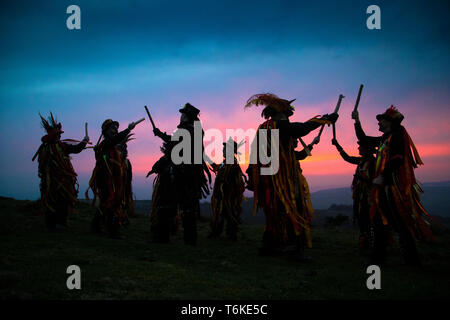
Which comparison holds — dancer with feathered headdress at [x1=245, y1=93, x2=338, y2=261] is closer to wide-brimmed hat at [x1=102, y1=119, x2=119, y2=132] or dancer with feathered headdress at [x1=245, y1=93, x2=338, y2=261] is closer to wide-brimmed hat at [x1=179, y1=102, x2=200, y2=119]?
wide-brimmed hat at [x1=179, y1=102, x2=200, y2=119]

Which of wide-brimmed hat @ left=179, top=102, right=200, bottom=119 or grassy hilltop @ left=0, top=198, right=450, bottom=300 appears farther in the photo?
wide-brimmed hat @ left=179, top=102, right=200, bottom=119

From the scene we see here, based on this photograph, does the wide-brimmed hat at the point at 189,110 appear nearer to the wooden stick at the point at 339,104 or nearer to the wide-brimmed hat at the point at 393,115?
the wooden stick at the point at 339,104

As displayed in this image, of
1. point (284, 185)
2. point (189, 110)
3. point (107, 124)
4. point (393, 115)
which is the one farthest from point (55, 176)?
point (393, 115)

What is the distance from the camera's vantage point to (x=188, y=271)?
168 inches

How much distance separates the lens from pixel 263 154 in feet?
18.2

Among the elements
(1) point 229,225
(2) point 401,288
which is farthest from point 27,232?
(2) point 401,288

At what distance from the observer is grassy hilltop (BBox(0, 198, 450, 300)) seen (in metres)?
3.31

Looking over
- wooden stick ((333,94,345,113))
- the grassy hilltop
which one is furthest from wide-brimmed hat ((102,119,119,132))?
wooden stick ((333,94,345,113))

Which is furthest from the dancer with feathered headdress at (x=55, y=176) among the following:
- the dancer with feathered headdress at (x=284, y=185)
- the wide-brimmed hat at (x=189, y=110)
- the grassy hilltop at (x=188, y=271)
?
the dancer with feathered headdress at (x=284, y=185)

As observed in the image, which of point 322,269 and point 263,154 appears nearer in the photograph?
point 322,269

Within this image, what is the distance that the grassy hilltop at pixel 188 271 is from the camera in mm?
3309

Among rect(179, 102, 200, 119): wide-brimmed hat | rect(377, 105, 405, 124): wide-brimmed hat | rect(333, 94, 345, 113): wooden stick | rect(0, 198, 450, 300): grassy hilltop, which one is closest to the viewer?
rect(0, 198, 450, 300): grassy hilltop
